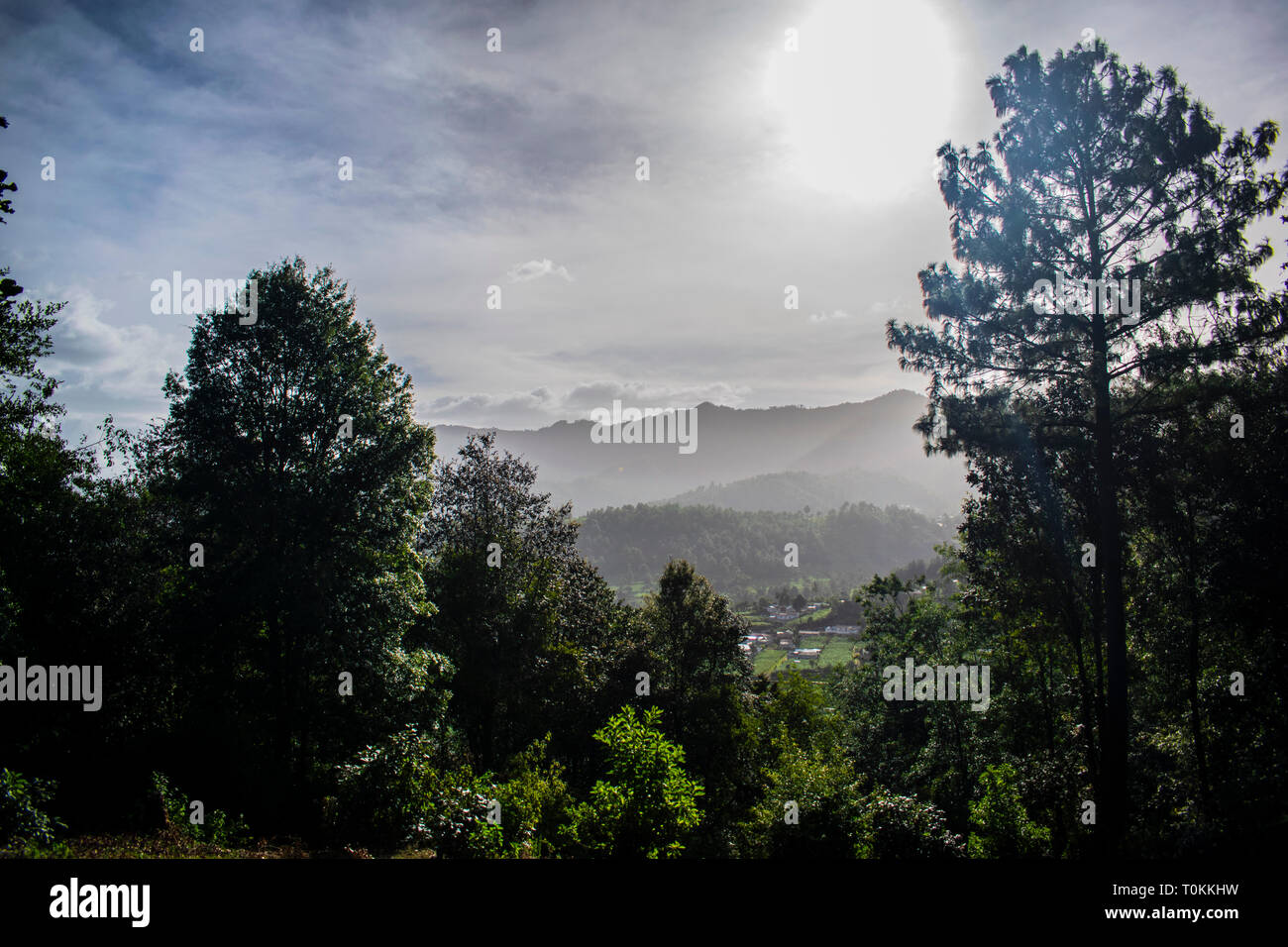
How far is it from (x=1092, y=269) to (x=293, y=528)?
19.3 metres

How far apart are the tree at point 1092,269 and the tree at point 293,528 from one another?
1462cm

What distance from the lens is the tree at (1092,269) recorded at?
11500 mm

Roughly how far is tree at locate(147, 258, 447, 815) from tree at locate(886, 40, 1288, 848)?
14.6 m

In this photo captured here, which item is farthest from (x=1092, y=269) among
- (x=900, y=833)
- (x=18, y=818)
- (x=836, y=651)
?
(x=836, y=651)

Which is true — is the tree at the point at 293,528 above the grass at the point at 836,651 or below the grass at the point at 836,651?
above

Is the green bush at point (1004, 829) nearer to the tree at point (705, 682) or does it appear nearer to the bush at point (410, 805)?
the tree at point (705, 682)

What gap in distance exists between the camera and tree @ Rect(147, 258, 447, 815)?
1406 cm

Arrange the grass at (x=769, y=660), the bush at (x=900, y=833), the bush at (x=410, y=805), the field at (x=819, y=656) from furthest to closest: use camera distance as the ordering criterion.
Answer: the grass at (x=769, y=660) < the field at (x=819, y=656) < the bush at (x=900, y=833) < the bush at (x=410, y=805)

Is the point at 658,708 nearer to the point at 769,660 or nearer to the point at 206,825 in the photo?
the point at 206,825

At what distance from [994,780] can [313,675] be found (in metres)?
18.2

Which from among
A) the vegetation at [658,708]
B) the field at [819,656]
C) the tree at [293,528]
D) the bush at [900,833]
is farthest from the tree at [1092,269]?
the field at [819,656]

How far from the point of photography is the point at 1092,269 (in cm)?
1245

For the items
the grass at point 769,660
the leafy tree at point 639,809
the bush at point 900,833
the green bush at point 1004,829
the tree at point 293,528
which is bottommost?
the grass at point 769,660
